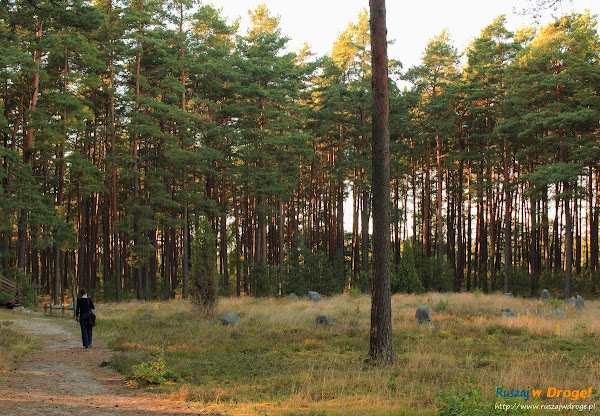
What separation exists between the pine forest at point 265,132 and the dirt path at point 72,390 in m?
13.7

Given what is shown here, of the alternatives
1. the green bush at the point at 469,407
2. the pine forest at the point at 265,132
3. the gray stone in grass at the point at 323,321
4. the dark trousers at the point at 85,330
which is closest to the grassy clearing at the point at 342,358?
the gray stone in grass at the point at 323,321

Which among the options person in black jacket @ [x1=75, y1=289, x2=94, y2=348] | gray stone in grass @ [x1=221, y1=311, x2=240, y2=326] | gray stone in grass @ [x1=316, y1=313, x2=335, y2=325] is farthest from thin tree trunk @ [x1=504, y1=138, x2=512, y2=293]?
person in black jacket @ [x1=75, y1=289, x2=94, y2=348]

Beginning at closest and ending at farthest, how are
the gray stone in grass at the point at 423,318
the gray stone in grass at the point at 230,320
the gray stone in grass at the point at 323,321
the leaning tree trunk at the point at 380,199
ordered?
1. the leaning tree trunk at the point at 380,199
2. the gray stone in grass at the point at 423,318
3. the gray stone in grass at the point at 323,321
4. the gray stone in grass at the point at 230,320

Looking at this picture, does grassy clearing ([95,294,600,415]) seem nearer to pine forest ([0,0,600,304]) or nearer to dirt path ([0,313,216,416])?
dirt path ([0,313,216,416])

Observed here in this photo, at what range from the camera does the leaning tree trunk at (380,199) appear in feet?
31.7

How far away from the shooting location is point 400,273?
27984 millimetres

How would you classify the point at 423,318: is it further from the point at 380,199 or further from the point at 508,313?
the point at 380,199

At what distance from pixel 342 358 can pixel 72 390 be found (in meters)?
5.21

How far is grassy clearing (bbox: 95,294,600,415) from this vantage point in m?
7.02

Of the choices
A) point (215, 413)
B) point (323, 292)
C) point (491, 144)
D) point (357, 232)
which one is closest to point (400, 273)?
point (323, 292)

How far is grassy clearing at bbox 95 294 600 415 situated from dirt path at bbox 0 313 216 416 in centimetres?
41

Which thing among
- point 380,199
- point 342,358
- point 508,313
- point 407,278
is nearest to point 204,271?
point 342,358

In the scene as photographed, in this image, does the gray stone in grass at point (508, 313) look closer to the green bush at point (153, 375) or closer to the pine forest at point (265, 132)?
the pine forest at point (265, 132)

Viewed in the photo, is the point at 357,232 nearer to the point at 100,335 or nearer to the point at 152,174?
the point at 152,174
